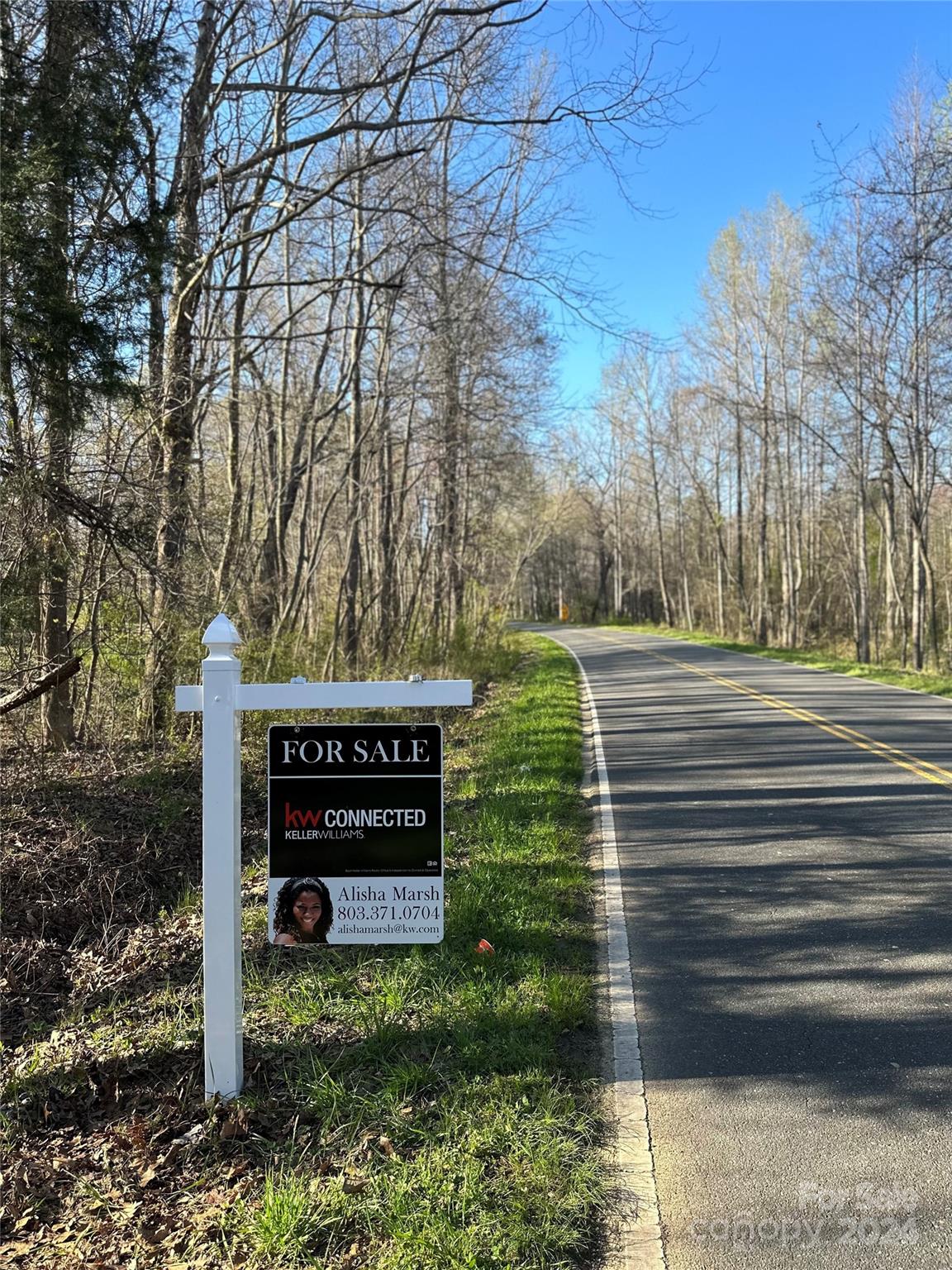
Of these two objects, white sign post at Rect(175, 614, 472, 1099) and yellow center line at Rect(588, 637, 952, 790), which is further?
yellow center line at Rect(588, 637, 952, 790)

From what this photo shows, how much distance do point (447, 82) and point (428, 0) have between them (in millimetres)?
769

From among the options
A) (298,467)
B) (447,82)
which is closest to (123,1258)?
(447,82)

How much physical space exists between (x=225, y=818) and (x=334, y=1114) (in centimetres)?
122

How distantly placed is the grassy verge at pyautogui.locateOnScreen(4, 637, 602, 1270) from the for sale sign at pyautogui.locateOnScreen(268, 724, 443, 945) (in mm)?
636

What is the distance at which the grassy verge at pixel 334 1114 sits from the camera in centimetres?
291

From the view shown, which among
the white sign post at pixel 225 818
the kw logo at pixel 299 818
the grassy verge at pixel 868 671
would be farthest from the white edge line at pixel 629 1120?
the grassy verge at pixel 868 671

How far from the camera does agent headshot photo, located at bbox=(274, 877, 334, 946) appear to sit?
378 cm

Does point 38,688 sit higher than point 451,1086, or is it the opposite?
point 38,688

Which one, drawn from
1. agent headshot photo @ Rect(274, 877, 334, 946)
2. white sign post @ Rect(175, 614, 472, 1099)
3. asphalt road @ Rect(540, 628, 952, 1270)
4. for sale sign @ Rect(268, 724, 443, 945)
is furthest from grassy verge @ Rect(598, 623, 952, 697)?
white sign post @ Rect(175, 614, 472, 1099)

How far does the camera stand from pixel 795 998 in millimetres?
4523

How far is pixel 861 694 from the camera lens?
1636 centimetres

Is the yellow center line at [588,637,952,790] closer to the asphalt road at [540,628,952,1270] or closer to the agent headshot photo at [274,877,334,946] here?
the asphalt road at [540,628,952,1270]

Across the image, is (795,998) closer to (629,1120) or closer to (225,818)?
(629,1120)

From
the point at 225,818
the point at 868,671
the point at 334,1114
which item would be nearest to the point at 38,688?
the point at 225,818
